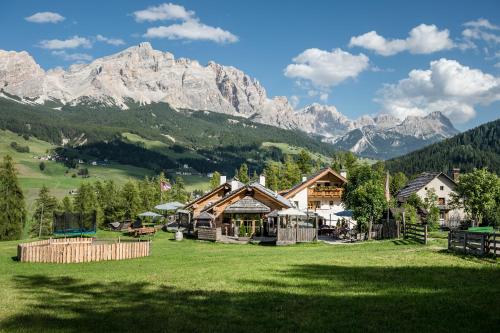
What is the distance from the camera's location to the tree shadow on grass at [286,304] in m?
12.4

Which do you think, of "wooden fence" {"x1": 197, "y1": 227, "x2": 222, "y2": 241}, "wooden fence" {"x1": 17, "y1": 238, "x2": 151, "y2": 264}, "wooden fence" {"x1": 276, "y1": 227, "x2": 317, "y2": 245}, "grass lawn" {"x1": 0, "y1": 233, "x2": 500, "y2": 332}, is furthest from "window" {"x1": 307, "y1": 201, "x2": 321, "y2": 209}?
"grass lawn" {"x1": 0, "y1": 233, "x2": 500, "y2": 332}

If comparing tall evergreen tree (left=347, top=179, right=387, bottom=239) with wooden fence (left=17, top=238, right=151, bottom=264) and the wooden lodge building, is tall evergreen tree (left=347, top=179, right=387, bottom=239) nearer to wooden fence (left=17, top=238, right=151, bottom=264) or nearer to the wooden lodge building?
the wooden lodge building

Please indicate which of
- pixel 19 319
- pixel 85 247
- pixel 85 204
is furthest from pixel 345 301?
pixel 85 204

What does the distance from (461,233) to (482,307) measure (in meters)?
13.8

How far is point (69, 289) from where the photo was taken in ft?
60.1

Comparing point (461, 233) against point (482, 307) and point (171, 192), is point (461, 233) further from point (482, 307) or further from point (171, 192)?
point (171, 192)

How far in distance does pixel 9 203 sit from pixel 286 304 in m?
64.6

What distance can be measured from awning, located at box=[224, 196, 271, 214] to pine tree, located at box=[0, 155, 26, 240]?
127ft

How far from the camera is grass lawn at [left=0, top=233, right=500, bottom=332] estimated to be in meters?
12.6

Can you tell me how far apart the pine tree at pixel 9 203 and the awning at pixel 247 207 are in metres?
38.8

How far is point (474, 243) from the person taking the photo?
25156 millimetres

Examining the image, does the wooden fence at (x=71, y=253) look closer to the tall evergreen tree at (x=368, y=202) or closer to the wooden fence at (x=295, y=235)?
the wooden fence at (x=295, y=235)

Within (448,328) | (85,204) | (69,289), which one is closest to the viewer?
(448,328)

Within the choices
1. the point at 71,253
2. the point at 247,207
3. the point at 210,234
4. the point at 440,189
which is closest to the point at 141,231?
the point at 210,234
